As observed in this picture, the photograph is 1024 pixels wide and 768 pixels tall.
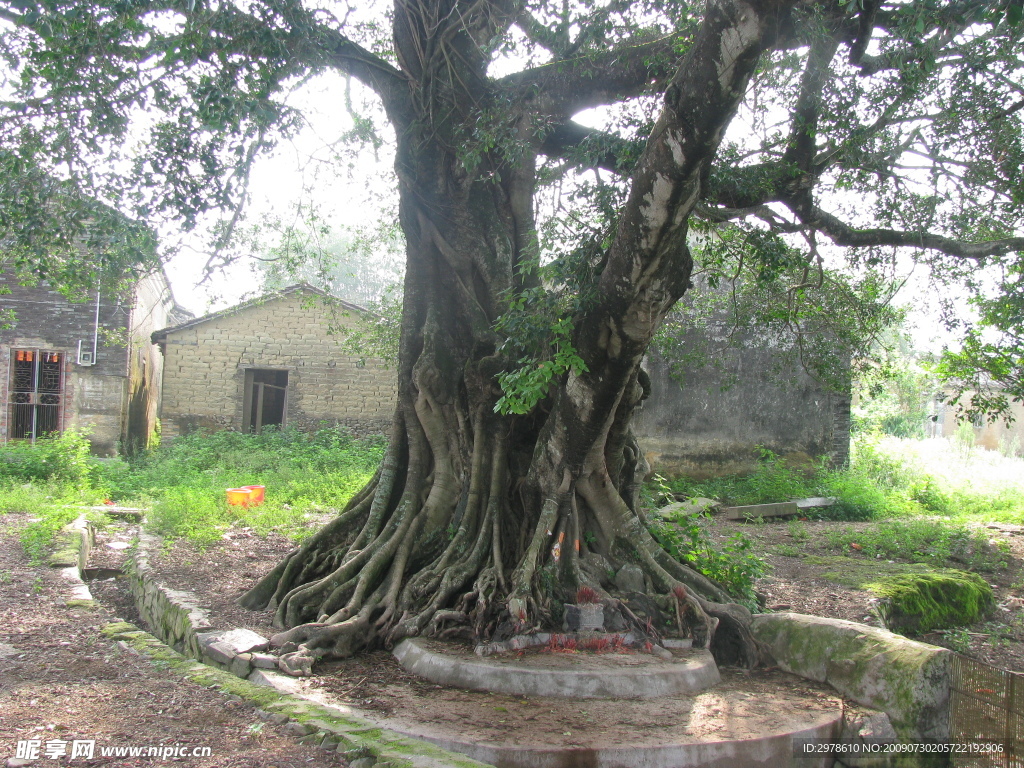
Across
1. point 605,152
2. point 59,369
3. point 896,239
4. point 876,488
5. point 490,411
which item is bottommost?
point 876,488

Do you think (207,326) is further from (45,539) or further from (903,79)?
(903,79)

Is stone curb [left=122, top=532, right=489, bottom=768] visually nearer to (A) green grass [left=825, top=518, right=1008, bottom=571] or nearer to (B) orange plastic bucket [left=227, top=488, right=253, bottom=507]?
(B) orange plastic bucket [left=227, top=488, right=253, bottom=507]

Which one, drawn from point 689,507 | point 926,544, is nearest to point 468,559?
point 689,507

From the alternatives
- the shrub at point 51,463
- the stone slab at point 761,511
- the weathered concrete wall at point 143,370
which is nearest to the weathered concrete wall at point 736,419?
the stone slab at point 761,511

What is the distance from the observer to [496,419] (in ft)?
20.9

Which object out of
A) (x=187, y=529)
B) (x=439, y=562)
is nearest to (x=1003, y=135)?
(x=439, y=562)

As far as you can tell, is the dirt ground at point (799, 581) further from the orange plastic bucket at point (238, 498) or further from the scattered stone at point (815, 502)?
the scattered stone at point (815, 502)

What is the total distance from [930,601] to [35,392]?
16.8 m

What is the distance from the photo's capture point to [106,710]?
3641mm

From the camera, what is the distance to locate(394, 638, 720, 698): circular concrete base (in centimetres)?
462

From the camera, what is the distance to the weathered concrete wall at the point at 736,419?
14922 millimetres

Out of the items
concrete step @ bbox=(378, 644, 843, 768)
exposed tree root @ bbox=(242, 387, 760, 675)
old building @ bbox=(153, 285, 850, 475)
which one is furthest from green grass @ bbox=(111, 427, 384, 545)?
concrete step @ bbox=(378, 644, 843, 768)

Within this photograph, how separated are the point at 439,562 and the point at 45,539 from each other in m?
5.05

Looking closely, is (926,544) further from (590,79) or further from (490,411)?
(590,79)
